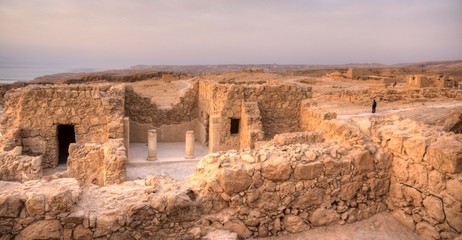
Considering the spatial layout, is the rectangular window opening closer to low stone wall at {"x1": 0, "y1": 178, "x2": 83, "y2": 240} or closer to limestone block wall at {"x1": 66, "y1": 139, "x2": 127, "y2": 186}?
limestone block wall at {"x1": 66, "y1": 139, "x2": 127, "y2": 186}

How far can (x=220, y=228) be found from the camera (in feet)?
15.9

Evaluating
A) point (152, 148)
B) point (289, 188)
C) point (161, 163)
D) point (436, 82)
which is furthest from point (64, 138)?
point (436, 82)

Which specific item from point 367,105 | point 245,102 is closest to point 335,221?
point 245,102

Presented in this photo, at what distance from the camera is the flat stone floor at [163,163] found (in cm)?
1155

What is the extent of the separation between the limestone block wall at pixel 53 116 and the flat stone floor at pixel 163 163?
1.26 m

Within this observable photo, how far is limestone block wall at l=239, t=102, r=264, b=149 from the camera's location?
39.5 feet

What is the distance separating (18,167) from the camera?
27.8ft

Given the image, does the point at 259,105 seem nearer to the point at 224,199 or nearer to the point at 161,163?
the point at 161,163

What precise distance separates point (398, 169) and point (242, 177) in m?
2.45

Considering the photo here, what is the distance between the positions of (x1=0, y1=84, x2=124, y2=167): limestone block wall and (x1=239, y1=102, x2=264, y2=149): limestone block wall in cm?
413

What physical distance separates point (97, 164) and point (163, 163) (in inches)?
116

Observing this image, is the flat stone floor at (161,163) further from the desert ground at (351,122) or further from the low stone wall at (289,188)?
the low stone wall at (289,188)

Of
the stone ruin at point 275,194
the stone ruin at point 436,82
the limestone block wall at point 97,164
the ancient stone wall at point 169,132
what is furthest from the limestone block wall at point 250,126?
the stone ruin at point 436,82

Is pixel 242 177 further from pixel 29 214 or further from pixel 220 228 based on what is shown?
pixel 29 214
